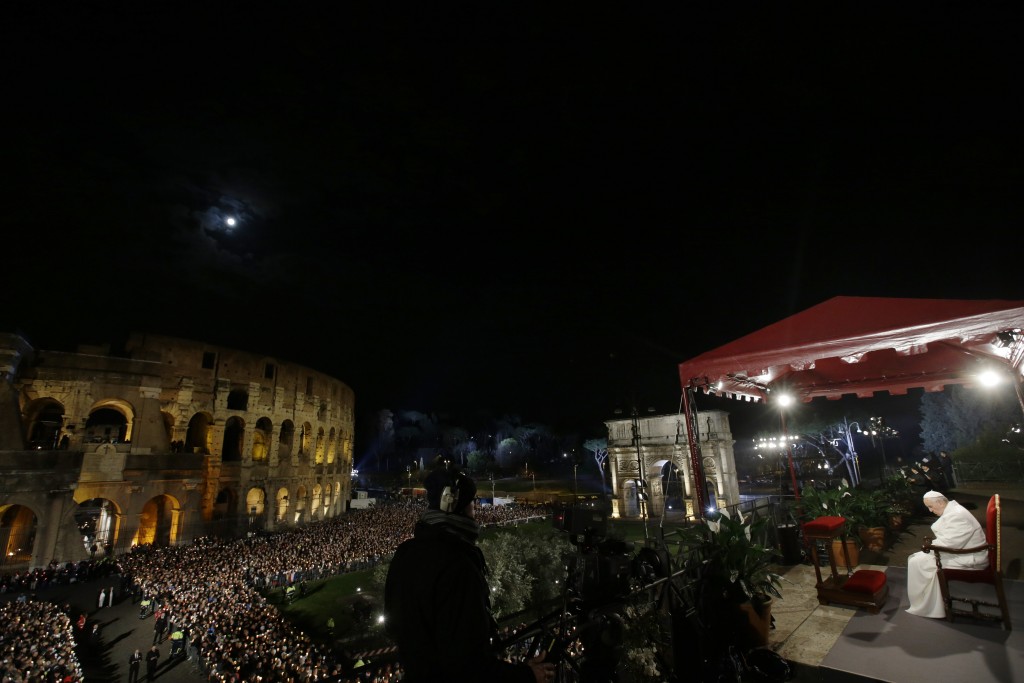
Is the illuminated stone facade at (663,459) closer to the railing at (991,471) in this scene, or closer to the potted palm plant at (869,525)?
the railing at (991,471)

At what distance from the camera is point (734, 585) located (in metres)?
5.04

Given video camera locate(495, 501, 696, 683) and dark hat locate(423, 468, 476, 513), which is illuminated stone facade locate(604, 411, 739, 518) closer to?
video camera locate(495, 501, 696, 683)

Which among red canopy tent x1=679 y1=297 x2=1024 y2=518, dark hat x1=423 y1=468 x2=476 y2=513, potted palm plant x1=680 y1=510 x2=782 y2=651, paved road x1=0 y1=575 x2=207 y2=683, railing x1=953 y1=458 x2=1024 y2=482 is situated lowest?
paved road x1=0 y1=575 x2=207 y2=683

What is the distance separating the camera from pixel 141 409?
25.5m

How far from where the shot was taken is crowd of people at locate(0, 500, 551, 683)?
10469 millimetres

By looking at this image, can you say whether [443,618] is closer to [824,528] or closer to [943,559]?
[824,528]

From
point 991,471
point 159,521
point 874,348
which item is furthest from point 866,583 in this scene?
point 159,521

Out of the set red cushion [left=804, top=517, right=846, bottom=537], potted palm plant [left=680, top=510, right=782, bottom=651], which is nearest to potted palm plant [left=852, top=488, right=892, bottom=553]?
red cushion [left=804, top=517, right=846, bottom=537]

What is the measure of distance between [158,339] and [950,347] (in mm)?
36137

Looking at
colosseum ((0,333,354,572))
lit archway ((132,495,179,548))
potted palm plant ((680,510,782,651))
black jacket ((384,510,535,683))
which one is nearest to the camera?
black jacket ((384,510,535,683))

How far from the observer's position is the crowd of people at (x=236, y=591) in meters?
10.5

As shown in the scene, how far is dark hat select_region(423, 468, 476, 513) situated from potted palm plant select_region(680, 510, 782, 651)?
3.90 m

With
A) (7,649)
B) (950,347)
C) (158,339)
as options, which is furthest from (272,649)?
(158,339)

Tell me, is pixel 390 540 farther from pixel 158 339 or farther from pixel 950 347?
pixel 950 347
